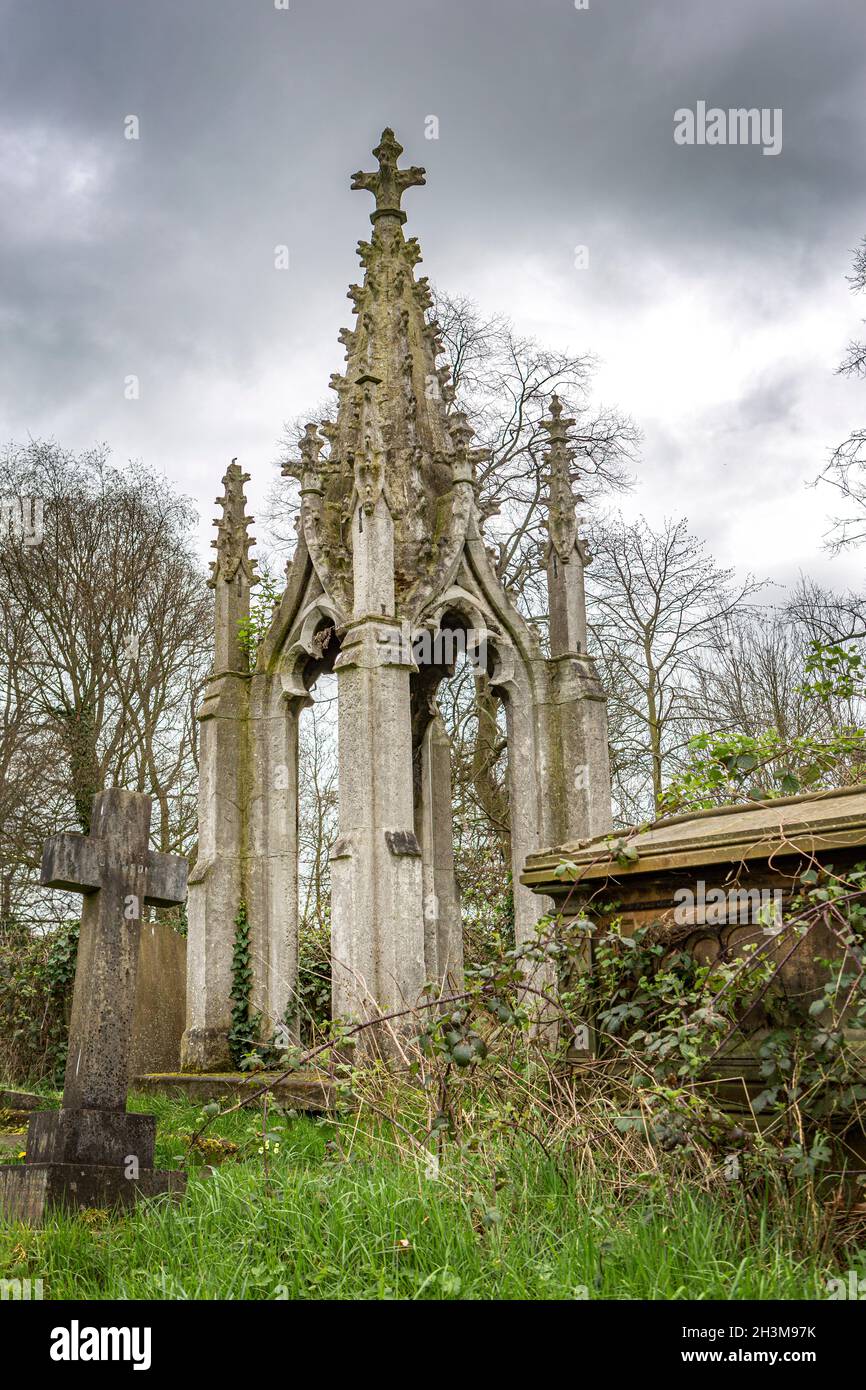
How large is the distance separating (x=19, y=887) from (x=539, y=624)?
841cm

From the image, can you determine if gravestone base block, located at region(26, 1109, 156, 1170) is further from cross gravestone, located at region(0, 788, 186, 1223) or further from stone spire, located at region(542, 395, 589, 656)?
stone spire, located at region(542, 395, 589, 656)

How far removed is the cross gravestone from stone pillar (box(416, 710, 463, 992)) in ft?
20.0

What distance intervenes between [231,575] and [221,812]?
2.39 m

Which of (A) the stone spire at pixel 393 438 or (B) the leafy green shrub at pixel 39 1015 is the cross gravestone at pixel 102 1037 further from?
(B) the leafy green shrub at pixel 39 1015

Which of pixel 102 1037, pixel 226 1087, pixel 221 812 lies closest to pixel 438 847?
pixel 221 812

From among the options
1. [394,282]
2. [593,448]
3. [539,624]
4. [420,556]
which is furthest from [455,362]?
[420,556]

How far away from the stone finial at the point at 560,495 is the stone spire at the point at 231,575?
10.0 feet

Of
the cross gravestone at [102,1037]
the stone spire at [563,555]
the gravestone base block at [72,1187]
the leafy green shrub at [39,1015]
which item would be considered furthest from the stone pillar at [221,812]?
the gravestone base block at [72,1187]

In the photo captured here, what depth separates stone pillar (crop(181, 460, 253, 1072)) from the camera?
10.9 meters

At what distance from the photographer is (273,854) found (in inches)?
448

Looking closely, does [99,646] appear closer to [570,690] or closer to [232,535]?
[232,535]

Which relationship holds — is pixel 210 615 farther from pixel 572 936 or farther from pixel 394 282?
pixel 572 936

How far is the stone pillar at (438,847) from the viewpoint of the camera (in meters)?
12.6
